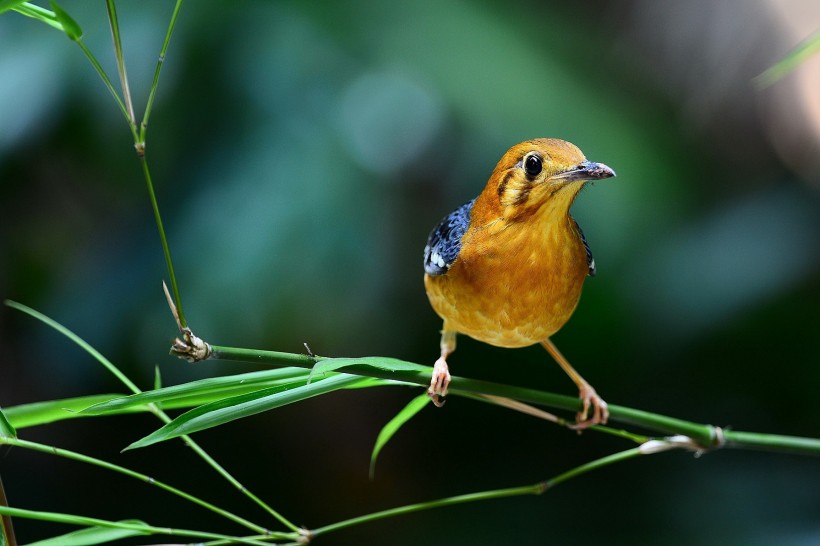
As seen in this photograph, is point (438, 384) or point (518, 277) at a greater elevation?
point (518, 277)

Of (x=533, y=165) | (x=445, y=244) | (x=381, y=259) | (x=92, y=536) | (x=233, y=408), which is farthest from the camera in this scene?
(x=381, y=259)

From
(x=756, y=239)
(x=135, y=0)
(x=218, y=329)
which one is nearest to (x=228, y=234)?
(x=218, y=329)

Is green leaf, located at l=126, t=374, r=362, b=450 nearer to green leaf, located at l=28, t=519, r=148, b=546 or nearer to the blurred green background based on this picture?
green leaf, located at l=28, t=519, r=148, b=546

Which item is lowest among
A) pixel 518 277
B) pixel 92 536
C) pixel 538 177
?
pixel 92 536

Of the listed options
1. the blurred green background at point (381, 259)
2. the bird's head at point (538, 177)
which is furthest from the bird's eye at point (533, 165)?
the blurred green background at point (381, 259)

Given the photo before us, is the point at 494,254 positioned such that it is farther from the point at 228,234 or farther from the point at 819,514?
the point at 819,514

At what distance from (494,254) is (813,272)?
91.1 inches

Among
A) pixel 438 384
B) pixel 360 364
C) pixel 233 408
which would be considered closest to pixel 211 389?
pixel 233 408

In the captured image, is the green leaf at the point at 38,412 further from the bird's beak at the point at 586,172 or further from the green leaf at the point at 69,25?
the bird's beak at the point at 586,172

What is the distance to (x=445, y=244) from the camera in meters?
1.28

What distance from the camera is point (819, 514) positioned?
2.83m

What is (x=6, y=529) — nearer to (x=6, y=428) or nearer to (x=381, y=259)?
(x=6, y=428)

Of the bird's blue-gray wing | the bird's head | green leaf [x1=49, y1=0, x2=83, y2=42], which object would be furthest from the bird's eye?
green leaf [x1=49, y1=0, x2=83, y2=42]

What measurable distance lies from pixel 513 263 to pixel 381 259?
1671mm
